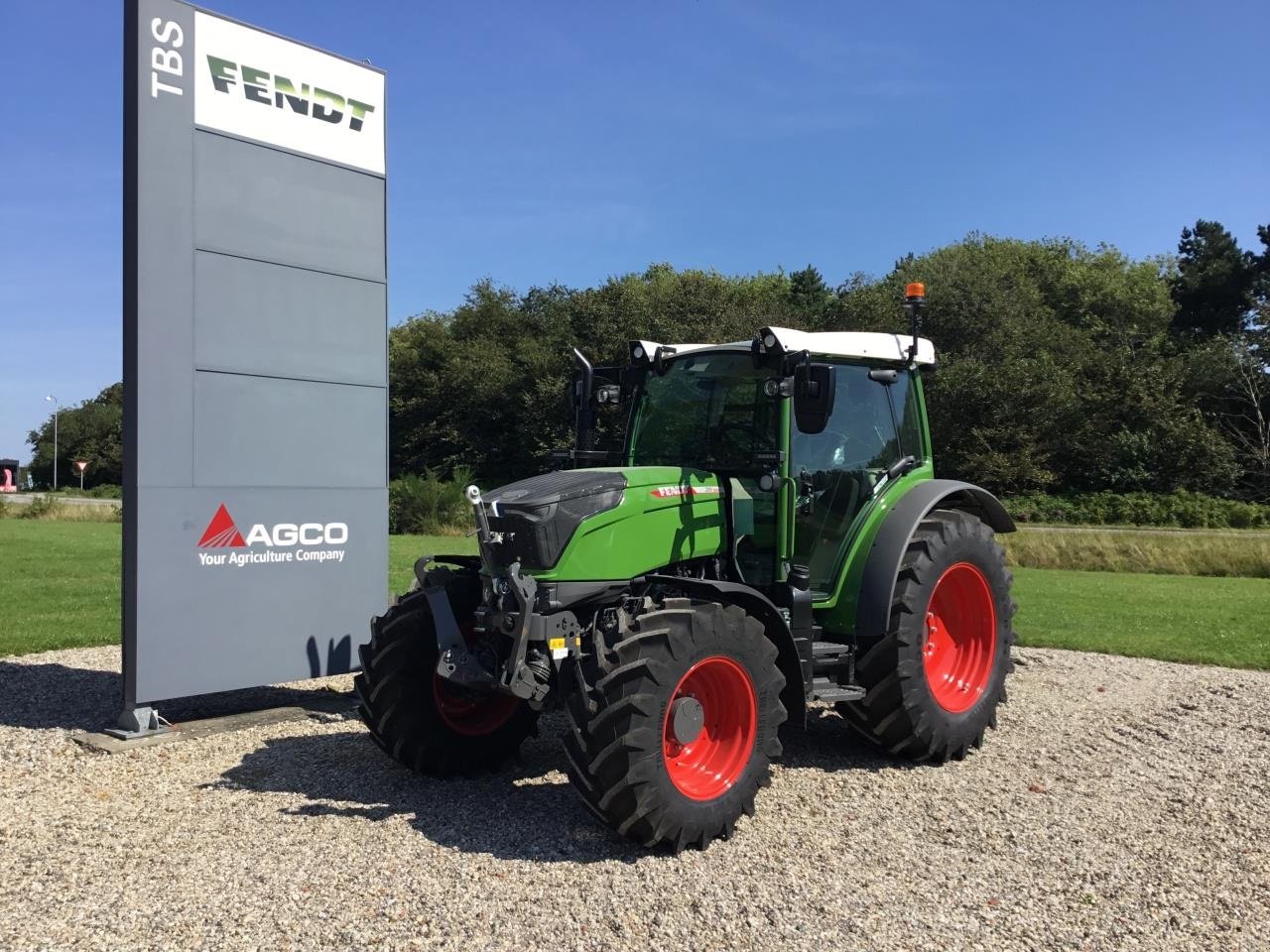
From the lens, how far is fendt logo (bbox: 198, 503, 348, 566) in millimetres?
7000

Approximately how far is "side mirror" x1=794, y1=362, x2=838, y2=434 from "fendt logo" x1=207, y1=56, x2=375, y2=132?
459cm

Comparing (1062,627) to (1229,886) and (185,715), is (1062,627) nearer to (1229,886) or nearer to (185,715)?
(1229,886)

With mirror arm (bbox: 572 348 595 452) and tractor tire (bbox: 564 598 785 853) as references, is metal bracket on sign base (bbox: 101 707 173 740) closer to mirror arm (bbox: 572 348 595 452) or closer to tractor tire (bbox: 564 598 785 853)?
mirror arm (bbox: 572 348 595 452)

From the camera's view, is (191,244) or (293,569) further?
(293,569)

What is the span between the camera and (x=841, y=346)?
6.17m

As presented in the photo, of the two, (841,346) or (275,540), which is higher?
(841,346)

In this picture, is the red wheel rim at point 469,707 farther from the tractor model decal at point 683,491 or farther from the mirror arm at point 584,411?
the mirror arm at point 584,411

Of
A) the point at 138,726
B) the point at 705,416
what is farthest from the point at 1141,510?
the point at 138,726

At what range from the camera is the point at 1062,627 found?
40.6ft

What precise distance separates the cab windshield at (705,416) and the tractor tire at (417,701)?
1.56 m

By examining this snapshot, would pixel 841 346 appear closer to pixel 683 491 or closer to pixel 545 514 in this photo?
pixel 683 491

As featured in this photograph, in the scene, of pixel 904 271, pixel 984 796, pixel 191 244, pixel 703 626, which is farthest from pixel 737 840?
pixel 904 271

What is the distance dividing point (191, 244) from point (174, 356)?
0.78m

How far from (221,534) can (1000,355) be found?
1490 inches
